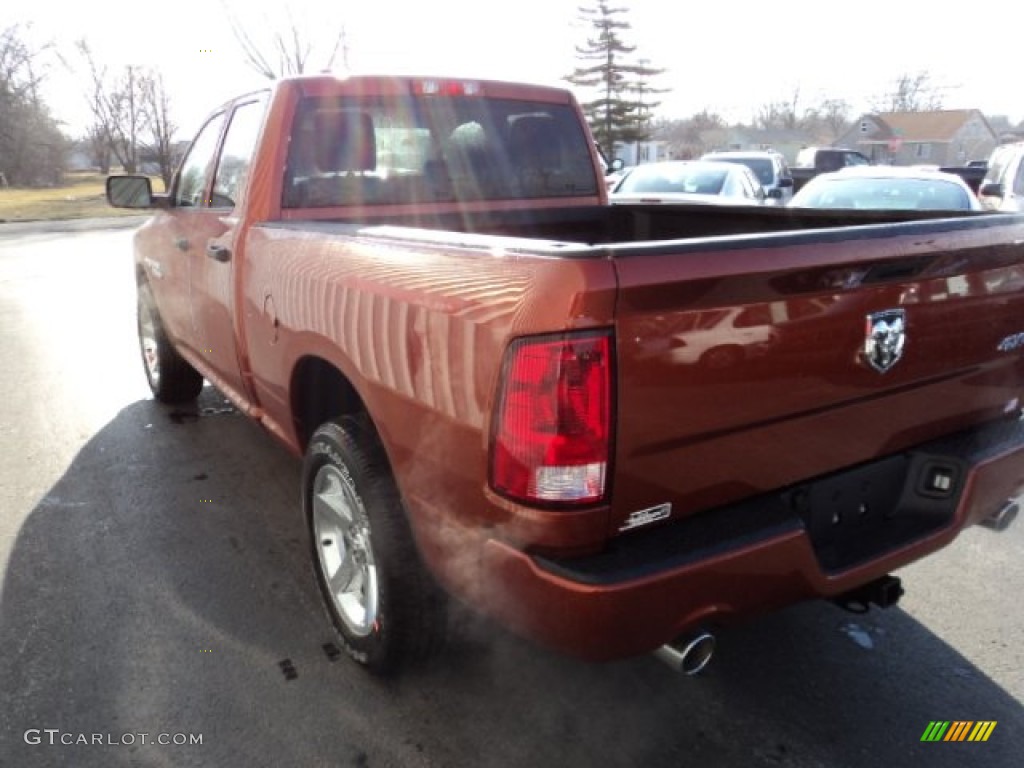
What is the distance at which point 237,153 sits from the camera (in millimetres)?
3814

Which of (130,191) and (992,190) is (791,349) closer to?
(130,191)

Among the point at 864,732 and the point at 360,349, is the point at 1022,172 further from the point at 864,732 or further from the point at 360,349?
the point at 360,349

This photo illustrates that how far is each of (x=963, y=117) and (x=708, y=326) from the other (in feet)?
292

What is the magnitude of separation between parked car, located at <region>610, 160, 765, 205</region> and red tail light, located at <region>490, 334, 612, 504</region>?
983cm

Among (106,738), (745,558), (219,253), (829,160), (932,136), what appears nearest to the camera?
(745,558)

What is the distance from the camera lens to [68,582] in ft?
11.0

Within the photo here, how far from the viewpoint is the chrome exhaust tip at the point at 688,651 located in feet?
6.64

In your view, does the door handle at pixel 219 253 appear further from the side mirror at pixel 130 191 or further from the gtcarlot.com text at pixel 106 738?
the gtcarlot.com text at pixel 106 738

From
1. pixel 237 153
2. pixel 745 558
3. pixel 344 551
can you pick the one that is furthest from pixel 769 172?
pixel 745 558

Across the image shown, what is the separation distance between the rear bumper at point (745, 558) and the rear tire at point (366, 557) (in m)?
0.46

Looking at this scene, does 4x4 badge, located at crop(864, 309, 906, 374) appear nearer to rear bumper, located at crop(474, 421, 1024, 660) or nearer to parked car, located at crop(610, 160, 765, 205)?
rear bumper, located at crop(474, 421, 1024, 660)

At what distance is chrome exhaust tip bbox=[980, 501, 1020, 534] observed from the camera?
2666mm

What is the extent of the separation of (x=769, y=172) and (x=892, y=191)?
7.61m

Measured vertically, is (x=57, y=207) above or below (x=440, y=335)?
below
